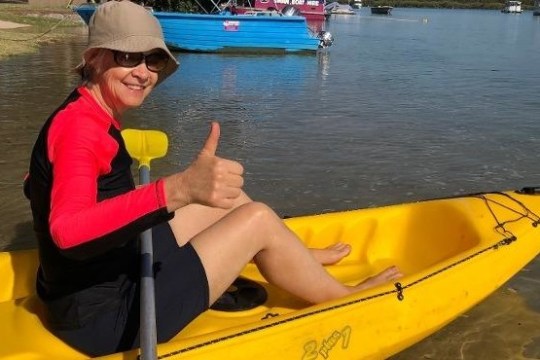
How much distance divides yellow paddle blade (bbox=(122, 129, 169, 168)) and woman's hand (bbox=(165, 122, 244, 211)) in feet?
5.82

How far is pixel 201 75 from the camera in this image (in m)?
12.7

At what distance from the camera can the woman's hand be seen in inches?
63.2

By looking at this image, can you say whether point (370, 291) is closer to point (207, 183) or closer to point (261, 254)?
point (261, 254)

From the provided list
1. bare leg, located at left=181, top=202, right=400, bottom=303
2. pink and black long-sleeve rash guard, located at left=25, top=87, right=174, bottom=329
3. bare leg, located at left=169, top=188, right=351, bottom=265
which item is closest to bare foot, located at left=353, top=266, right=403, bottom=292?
bare leg, located at left=181, top=202, right=400, bottom=303

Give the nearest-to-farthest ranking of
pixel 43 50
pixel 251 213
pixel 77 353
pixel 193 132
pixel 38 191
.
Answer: pixel 38 191
pixel 77 353
pixel 251 213
pixel 193 132
pixel 43 50

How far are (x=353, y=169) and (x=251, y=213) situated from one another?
3.88m

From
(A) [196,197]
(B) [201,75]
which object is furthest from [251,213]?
(B) [201,75]

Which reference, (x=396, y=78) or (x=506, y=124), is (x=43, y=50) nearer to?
(x=396, y=78)

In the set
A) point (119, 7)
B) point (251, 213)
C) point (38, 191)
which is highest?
point (119, 7)

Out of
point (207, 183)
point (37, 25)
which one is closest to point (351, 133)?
point (207, 183)

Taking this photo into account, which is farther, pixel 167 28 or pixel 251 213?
pixel 167 28

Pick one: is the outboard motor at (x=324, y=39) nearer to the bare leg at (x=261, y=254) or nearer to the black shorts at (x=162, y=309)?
the bare leg at (x=261, y=254)

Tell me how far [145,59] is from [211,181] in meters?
0.58

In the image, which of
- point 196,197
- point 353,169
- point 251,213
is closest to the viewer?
point 196,197
